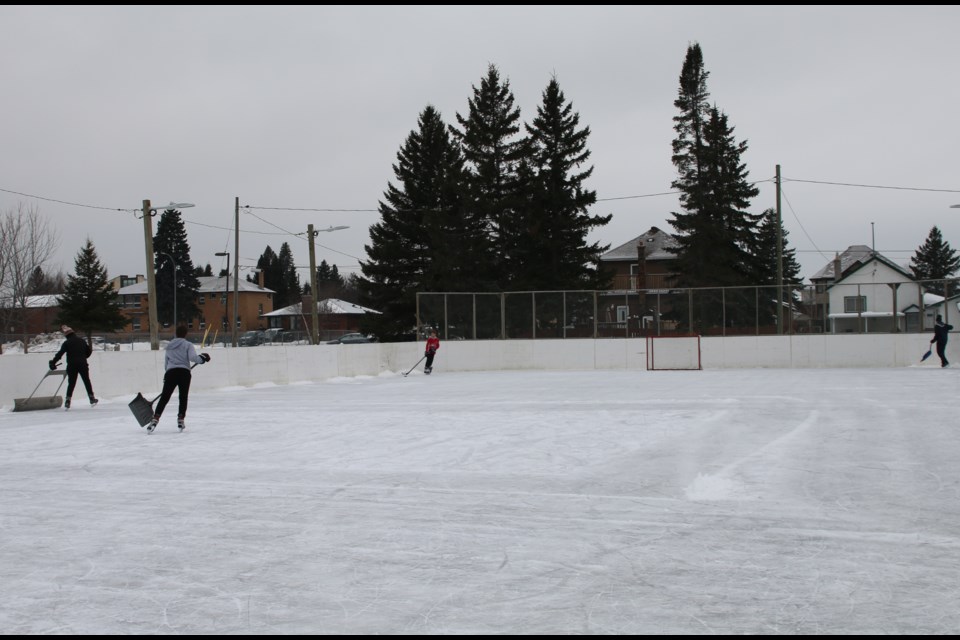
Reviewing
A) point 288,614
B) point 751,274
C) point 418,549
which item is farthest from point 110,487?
point 751,274

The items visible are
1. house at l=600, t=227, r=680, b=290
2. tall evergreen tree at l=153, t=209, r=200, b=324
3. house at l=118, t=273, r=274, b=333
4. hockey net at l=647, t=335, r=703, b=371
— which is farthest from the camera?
house at l=118, t=273, r=274, b=333

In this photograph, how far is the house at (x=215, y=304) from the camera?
4377 inches

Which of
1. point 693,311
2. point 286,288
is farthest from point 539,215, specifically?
point 286,288

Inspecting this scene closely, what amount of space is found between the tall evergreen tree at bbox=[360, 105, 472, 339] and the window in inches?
988

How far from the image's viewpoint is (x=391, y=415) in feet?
48.4

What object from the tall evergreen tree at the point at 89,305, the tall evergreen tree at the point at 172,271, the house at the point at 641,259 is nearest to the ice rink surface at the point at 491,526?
Answer: the tall evergreen tree at the point at 89,305

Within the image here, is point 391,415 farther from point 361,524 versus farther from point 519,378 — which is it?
point 519,378

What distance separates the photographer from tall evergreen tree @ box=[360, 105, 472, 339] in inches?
2019

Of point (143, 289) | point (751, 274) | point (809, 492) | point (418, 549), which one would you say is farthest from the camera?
point (143, 289)

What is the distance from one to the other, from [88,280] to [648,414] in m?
66.0

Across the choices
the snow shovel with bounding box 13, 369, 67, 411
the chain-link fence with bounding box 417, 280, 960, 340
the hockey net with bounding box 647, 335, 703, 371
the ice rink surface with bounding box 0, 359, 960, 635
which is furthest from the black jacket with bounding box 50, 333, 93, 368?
the hockey net with bounding box 647, 335, 703, 371

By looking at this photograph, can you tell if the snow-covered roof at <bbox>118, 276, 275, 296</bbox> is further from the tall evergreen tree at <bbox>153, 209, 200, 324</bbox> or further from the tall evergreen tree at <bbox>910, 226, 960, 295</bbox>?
the tall evergreen tree at <bbox>910, 226, 960, 295</bbox>

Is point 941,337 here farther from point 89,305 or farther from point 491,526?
point 89,305

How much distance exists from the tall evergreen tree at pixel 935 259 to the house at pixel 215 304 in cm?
8651
